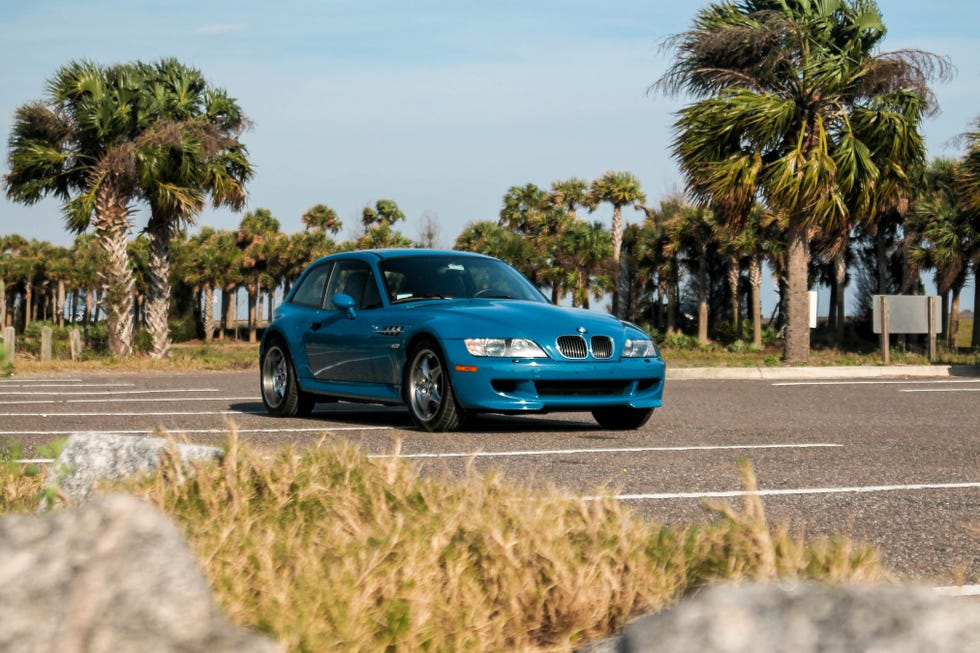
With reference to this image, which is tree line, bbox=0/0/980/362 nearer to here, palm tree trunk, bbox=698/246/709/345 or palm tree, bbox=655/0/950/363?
palm tree, bbox=655/0/950/363

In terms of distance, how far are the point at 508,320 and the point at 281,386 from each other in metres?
2.99

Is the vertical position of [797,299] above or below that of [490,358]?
above

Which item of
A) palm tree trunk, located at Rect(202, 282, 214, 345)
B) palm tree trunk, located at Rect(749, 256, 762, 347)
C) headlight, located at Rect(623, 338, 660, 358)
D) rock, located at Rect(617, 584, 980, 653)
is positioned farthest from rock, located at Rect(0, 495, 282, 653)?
palm tree trunk, located at Rect(202, 282, 214, 345)

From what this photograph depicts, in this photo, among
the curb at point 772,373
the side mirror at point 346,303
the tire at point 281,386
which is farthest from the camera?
the curb at point 772,373

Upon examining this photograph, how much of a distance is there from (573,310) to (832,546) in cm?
677

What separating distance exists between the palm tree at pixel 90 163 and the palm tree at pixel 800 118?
13.2m

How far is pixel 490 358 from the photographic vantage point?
9406 mm

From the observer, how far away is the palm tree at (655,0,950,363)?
923 inches

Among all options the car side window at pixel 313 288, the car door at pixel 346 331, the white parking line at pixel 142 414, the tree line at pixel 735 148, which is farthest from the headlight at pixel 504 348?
the tree line at pixel 735 148

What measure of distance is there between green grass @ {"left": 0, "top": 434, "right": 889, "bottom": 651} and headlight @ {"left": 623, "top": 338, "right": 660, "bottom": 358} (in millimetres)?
5708

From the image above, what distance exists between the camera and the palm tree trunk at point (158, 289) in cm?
3086

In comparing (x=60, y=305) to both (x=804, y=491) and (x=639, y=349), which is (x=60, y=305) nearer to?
(x=639, y=349)

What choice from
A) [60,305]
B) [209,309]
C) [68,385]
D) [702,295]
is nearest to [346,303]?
[68,385]

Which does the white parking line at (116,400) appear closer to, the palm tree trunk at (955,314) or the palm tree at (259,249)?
the palm tree trunk at (955,314)
